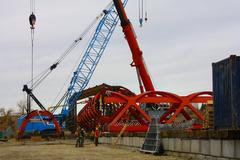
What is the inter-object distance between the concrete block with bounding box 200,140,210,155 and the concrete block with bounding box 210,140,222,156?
1.29 ft

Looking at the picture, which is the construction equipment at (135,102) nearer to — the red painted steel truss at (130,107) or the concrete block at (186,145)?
the red painted steel truss at (130,107)

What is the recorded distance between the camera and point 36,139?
6331 cm

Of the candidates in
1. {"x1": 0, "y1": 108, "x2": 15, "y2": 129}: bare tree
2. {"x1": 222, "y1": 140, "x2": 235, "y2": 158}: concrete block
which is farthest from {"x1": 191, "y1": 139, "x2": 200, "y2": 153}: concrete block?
{"x1": 0, "y1": 108, "x2": 15, "y2": 129}: bare tree

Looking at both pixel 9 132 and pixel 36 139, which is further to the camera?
pixel 9 132

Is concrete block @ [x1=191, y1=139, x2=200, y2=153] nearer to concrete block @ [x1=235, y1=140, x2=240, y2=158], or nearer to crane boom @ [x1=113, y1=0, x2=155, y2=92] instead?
concrete block @ [x1=235, y1=140, x2=240, y2=158]

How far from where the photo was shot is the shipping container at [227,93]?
51.9ft

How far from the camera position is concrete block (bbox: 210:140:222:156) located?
16.5 m

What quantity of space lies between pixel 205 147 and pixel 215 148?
1.13 metres

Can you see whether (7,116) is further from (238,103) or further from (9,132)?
(238,103)

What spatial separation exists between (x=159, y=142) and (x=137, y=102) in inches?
1460

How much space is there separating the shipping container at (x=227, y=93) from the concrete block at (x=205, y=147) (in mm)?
973

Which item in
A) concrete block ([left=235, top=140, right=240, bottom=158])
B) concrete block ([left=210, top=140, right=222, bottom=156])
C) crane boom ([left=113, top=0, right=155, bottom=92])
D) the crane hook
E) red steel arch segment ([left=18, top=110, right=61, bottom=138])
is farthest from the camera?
red steel arch segment ([left=18, top=110, right=61, bottom=138])

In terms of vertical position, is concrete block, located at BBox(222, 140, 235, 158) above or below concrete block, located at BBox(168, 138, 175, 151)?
above

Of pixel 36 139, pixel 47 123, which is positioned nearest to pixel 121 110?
pixel 36 139
